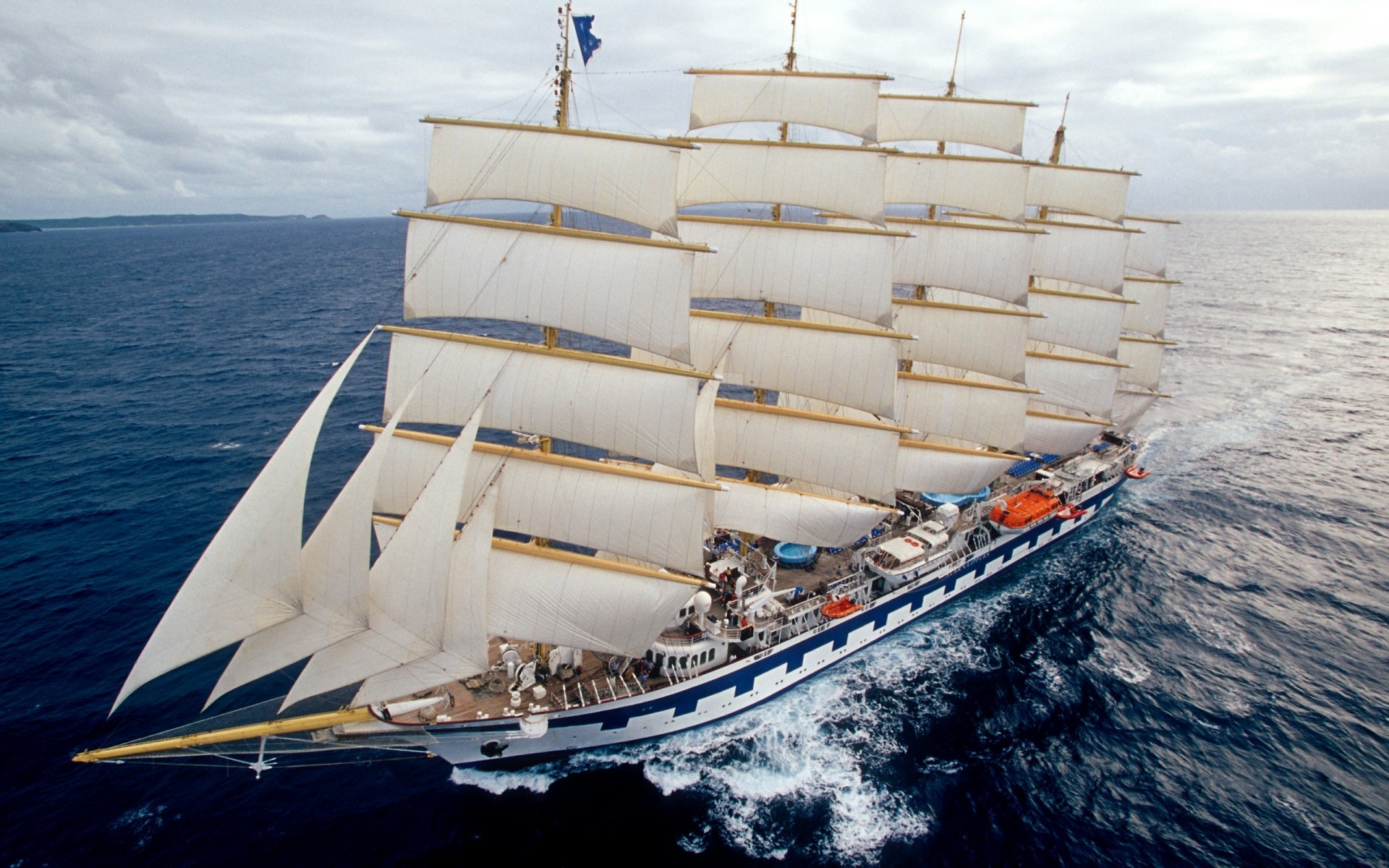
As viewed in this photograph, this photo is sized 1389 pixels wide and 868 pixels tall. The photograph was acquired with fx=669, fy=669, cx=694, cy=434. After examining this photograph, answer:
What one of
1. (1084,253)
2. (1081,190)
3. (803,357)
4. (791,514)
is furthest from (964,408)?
(1081,190)

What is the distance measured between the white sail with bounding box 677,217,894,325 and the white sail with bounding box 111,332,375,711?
723 inches

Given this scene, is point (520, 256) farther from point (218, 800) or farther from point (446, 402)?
point (218, 800)

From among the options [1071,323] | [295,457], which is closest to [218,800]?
[295,457]

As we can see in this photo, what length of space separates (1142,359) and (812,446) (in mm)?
35893

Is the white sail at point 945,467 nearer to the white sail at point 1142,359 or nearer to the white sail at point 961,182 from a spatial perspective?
the white sail at point 961,182

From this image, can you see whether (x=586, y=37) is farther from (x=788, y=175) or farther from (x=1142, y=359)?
(x=1142, y=359)

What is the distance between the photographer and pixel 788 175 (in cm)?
3272

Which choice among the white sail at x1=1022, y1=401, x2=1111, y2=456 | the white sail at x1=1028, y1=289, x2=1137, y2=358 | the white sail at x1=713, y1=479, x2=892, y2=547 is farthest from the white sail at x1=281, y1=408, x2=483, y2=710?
the white sail at x1=1028, y1=289, x2=1137, y2=358

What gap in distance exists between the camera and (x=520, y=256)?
995 inches

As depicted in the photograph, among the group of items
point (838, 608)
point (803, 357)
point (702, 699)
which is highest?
point (803, 357)

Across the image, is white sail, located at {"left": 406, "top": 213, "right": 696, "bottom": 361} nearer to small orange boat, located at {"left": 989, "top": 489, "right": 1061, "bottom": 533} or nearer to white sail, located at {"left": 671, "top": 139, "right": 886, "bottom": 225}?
white sail, located at {"left": 671, "top": 139, "right": 886, "bottom": 225}

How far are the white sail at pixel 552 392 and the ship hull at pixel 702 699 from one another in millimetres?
9333

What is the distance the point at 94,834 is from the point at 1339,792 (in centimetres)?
4302

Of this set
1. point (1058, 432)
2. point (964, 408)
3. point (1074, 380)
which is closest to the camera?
point (964, 408)
